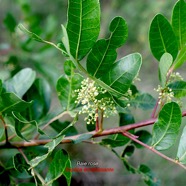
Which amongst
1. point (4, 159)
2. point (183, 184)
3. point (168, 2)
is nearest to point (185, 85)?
point (4, 159)

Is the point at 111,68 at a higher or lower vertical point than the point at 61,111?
higher

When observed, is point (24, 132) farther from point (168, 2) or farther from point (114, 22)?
point (168, 2)

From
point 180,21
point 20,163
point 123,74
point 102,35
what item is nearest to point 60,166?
point 20,163

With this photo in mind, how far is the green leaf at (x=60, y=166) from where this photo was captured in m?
0.62

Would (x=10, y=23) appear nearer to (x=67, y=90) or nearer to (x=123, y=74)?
(x=67, y=90)

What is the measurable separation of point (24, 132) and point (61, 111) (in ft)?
0.40

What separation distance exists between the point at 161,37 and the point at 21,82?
352mm

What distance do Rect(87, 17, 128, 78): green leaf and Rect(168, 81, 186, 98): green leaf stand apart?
16 cm

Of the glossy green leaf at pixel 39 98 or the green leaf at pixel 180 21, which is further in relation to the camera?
the glossy green leaf at pixel 39 98

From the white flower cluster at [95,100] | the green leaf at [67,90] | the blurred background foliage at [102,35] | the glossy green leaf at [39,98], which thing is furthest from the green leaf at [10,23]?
the white flower cluster at [95,100]

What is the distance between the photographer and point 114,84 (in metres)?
0.58

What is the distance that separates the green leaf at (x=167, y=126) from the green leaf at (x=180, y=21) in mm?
138

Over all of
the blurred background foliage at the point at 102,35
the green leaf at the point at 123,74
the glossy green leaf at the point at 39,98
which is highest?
the green leaf at the point at 123,74

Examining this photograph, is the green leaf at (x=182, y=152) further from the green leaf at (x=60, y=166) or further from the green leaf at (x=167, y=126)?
the green leaf at (x=60, y=166)
